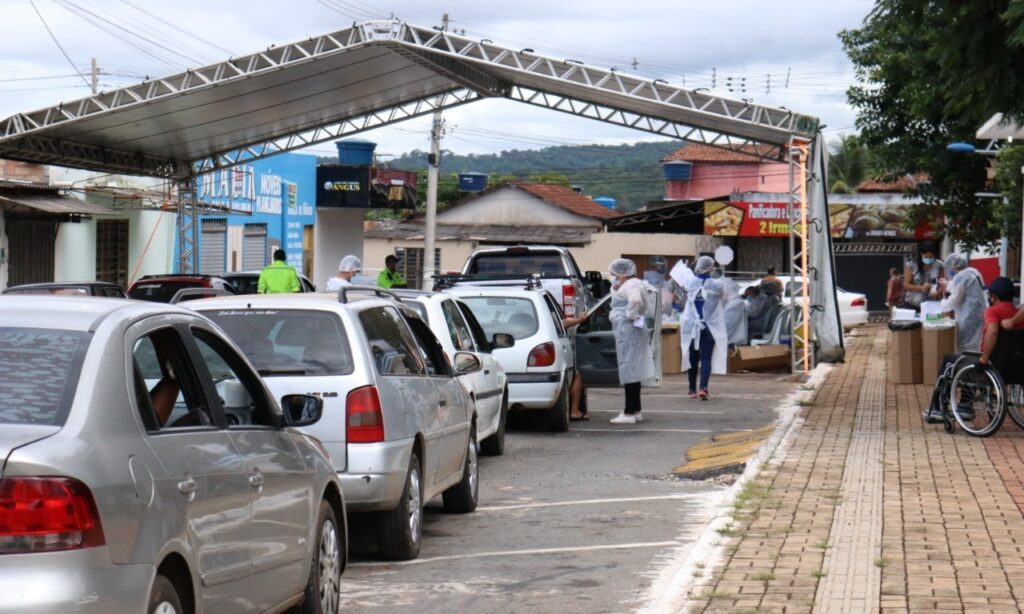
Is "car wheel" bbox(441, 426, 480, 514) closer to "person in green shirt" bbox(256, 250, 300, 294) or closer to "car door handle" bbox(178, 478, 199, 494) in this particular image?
"car door handle" bbox(178, 478, 199, 494)

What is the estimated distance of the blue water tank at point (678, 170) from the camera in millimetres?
73562

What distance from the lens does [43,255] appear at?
100ft

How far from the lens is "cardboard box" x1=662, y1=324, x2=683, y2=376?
25953 millimetres

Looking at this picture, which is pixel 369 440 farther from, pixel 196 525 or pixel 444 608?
pixel 196 525

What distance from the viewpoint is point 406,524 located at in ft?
28.2

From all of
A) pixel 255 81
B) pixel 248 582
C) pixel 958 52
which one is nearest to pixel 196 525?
pixel 248 582

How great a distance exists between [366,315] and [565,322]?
8.94 meters

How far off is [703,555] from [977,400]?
23.6ft

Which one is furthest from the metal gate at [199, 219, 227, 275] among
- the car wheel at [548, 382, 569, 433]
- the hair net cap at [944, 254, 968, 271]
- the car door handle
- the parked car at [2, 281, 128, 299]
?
the car door handle

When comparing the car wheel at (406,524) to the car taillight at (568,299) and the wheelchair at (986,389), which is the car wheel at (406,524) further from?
the car taillight at (568,299)

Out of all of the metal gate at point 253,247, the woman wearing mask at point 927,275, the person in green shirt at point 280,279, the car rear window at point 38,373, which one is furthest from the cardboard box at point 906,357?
the metal gate at point 253,247

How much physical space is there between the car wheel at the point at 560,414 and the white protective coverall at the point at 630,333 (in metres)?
0.89

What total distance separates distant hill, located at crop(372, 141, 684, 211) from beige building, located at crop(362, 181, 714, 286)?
118 feet

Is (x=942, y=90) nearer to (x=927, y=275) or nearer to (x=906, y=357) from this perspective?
(x=906, y=357)
